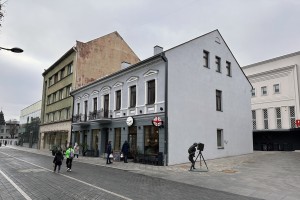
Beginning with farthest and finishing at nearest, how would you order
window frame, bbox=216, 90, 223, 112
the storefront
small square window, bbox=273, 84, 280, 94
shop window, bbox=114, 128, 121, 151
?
small square window, bbox=273, 84, 280, 94 < window frame, bbox=216, 90, 223, 112 < shop window, bbox=114, 128, 121, 151 < the storefront

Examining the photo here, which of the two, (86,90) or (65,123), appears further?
(65,123)

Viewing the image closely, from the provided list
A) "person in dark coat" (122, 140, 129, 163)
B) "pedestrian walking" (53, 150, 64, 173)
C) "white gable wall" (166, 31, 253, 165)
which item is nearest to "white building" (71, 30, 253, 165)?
"white gable wall" (166, 31, 253, 165)

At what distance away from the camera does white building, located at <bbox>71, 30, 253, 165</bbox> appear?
1925cm

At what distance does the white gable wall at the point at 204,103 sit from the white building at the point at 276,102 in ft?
30.4

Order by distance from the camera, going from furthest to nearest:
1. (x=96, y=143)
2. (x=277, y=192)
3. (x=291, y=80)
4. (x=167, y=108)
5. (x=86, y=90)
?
1. (x=291, y=80)
2. (x=86, y=90)
3. (x=96, y=143)
4. (x=167, y=108)
5. (x=277, y=192)

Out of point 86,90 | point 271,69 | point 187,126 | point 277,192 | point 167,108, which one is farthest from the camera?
point 271,69

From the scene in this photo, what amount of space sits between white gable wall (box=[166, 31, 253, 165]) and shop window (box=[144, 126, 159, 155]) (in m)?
1.18

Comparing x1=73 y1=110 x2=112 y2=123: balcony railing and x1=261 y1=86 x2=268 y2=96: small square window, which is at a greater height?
x1=261 y1=86 x2=268 y2=96: small square window

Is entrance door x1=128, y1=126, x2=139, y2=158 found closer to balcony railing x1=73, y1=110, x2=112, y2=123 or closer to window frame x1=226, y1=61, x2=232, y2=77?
balcony railing x1=73, y1=110, x2=112, y2=123

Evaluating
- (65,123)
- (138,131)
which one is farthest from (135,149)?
(65,123)

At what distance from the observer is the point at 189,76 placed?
20891mm

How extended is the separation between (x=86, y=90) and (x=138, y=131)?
1191 cm

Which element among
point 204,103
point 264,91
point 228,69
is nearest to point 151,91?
point 204,103

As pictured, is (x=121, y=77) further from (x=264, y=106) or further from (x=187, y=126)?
(x=264, y=106)
